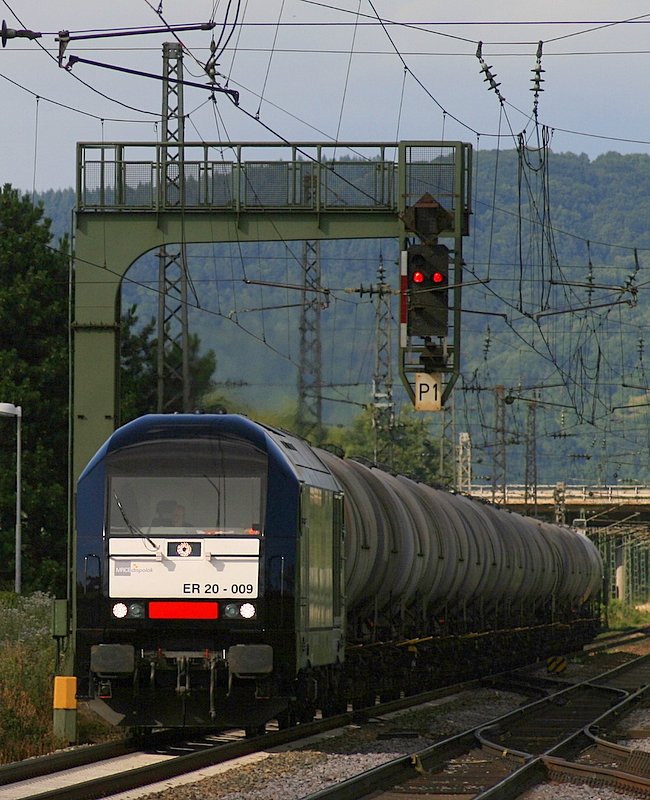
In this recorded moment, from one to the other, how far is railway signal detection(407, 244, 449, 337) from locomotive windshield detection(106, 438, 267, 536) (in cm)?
511

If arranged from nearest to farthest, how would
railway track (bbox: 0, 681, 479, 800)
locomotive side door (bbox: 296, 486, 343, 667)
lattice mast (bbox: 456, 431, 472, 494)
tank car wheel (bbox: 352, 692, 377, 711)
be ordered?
railway track (bbox: 0, 681, 479, 800) < locomotive side door (bbox: 296, 486, 343, 667) < tank car wheel (bbox: 352, 692, 377, 711) < lattice mast (bbox: 456, 431, 472, 494)

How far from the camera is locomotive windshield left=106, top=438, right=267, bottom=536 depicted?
16031 mm

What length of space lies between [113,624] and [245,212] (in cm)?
1068

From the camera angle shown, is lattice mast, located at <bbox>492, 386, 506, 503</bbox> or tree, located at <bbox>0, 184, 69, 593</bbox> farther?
A: lattice mast, located at <bbox>492, 386, 506, 503</bbox>

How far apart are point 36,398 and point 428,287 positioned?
26.4 metres

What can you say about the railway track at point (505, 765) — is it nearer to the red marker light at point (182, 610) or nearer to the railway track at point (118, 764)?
the railway track at point (118, 764)

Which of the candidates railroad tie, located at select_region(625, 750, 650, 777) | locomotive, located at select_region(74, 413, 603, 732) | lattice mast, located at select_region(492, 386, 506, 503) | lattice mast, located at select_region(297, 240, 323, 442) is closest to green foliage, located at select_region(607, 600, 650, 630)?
lattice mast, located at select_region(492, 386, 506, 503)

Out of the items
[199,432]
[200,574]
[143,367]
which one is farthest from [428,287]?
[143,367]

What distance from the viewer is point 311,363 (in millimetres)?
51188

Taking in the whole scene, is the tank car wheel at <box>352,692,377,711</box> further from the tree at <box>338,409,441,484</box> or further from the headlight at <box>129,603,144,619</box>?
the tree at <box>338,409,441,484</box>

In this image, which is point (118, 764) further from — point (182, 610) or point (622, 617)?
point (622, 617)

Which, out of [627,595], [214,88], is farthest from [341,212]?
[627,595]

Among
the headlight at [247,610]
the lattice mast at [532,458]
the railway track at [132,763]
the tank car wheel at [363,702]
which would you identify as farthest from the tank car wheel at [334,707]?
the lattice mast at [532,458]

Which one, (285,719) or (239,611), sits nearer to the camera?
(239,611)
